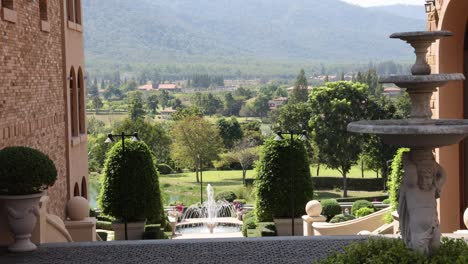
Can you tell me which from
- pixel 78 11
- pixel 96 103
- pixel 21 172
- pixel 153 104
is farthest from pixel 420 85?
pixel 96 103

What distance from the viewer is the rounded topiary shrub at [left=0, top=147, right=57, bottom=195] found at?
11211 millimetres

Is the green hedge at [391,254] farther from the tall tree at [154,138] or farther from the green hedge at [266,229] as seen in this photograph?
the tall tree at [154,138]

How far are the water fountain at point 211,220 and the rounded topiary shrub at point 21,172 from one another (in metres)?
26.4

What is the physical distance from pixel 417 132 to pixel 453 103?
8.50 m

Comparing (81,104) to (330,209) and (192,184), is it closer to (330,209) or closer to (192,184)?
(330,209)

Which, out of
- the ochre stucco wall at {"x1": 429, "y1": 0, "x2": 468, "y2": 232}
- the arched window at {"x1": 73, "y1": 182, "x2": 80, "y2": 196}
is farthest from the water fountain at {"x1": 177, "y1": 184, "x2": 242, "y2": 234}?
the ochre stucco wall at {"x1": 429, "y1": 0, "x2": 468, "y2": 232}

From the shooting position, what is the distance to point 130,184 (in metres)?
23.7

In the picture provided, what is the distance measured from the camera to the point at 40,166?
449 inches

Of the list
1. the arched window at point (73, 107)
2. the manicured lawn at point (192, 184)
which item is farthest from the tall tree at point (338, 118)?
the arched window at point (73, 107)

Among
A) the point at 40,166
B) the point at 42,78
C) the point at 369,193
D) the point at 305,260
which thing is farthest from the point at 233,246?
the point at 369,193

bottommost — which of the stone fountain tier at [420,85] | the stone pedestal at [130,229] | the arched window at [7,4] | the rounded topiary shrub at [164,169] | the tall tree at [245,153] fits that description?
the rounded topiary shrub at [164,169]

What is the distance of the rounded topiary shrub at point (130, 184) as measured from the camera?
23.6 meters

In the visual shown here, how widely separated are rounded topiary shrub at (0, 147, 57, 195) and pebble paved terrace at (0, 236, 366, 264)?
1.08m

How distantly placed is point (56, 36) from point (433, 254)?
1242cm
